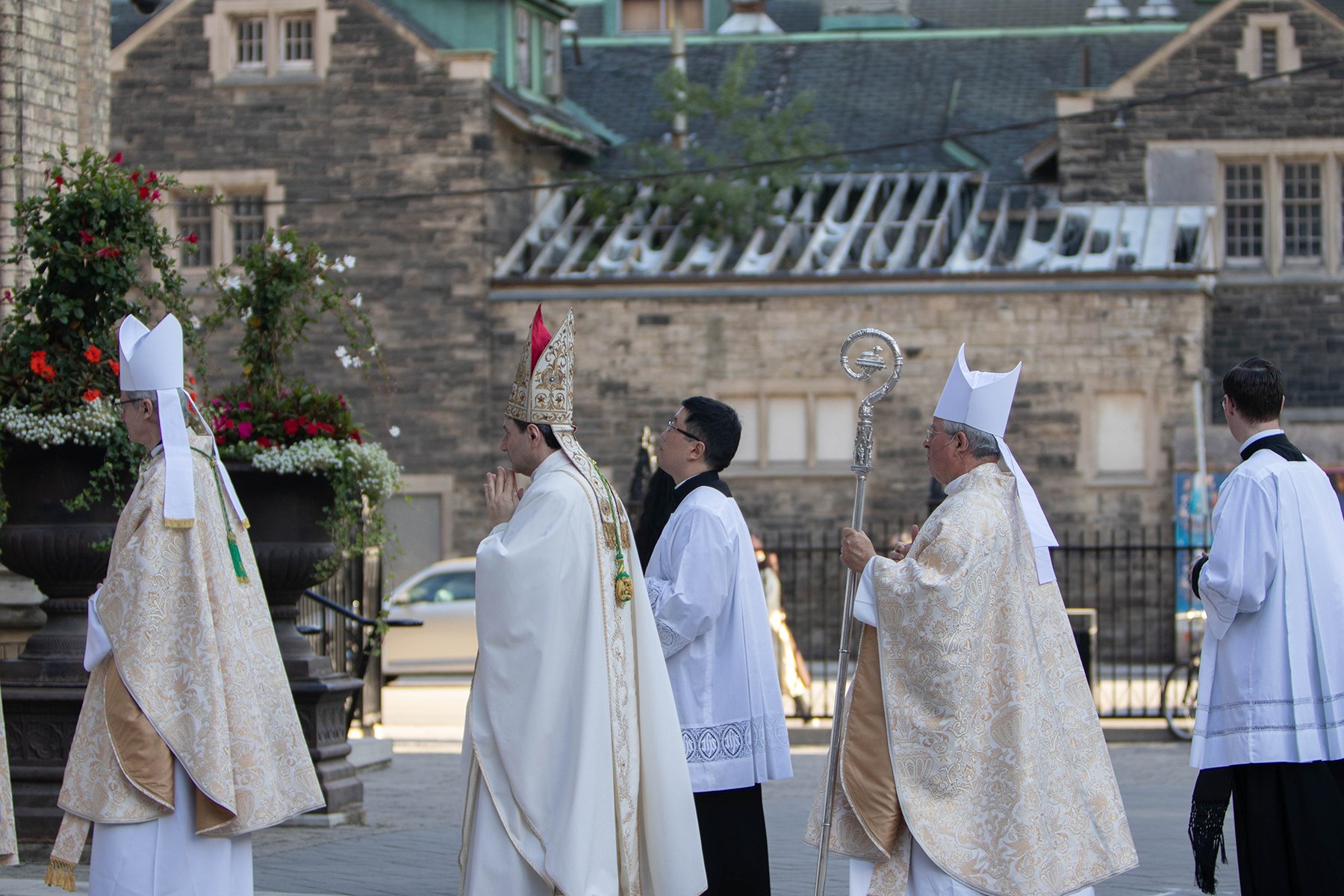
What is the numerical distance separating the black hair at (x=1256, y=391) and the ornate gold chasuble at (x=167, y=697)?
3427mm

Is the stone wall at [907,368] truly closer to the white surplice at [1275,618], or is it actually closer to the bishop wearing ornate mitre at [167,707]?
the white surplice at [1275,618]

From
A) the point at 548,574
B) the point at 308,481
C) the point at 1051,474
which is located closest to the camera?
the point at 548,574

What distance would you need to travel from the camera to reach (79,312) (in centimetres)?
860

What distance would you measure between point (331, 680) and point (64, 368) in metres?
2.11

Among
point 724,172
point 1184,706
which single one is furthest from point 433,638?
point 1184,706

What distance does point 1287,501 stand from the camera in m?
6.48

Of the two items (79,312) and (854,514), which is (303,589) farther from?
(854,514)

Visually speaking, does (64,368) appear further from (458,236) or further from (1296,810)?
(458,236)

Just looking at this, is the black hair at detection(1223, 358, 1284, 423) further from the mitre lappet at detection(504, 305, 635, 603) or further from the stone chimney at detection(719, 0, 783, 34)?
the stone chimney at detection(719, 0, 783, 34)

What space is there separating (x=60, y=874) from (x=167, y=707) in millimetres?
702

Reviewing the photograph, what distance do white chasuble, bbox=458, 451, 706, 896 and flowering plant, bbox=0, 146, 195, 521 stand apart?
130 inches

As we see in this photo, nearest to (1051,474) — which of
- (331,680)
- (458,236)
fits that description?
(458,236)

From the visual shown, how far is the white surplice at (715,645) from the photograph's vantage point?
6512 mm

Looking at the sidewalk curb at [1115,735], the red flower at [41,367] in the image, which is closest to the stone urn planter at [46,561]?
the red flower at [41,367]
